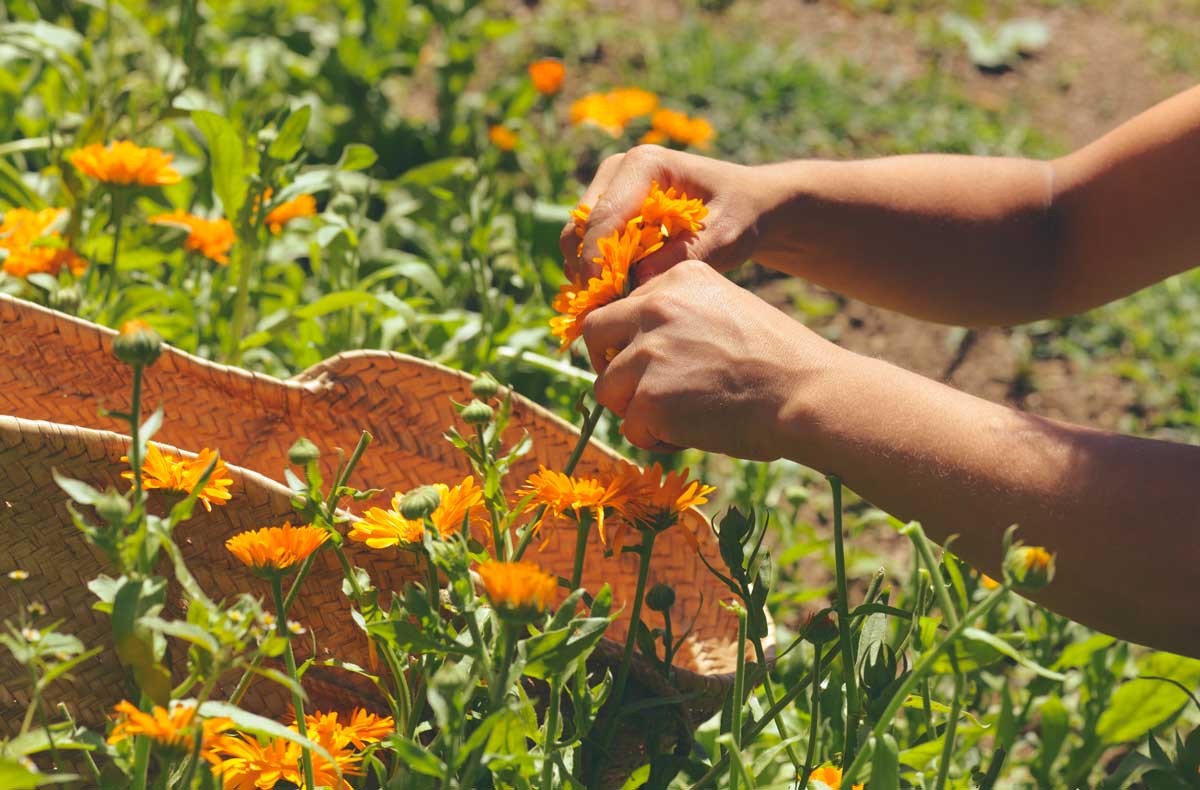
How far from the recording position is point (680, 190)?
1.28m

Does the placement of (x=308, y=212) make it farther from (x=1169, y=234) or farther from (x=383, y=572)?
(x=1169, y=234)

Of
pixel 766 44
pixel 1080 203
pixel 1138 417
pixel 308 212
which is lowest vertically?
pixel 1138 417

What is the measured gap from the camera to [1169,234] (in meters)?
1.45

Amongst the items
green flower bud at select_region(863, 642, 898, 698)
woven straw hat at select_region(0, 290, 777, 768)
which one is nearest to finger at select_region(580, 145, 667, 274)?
woven straw hat at select_region(0, 290, 777, 768)

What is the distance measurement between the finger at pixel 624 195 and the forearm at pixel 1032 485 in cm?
25

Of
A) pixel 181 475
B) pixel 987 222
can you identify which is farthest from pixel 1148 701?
pixel 181 475

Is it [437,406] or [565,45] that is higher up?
[437,406]

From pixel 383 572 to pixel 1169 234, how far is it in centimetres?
97

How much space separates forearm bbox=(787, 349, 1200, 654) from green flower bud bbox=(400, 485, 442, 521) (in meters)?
0.29

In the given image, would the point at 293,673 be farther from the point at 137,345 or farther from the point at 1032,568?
the point at 1032,568

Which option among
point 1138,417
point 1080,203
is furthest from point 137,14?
point 1138,417

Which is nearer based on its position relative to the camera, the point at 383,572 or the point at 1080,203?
the point at 383,572

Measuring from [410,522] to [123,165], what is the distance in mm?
839

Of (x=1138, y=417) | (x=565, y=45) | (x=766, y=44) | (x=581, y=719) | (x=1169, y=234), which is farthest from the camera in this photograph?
(x=766, y=44)
